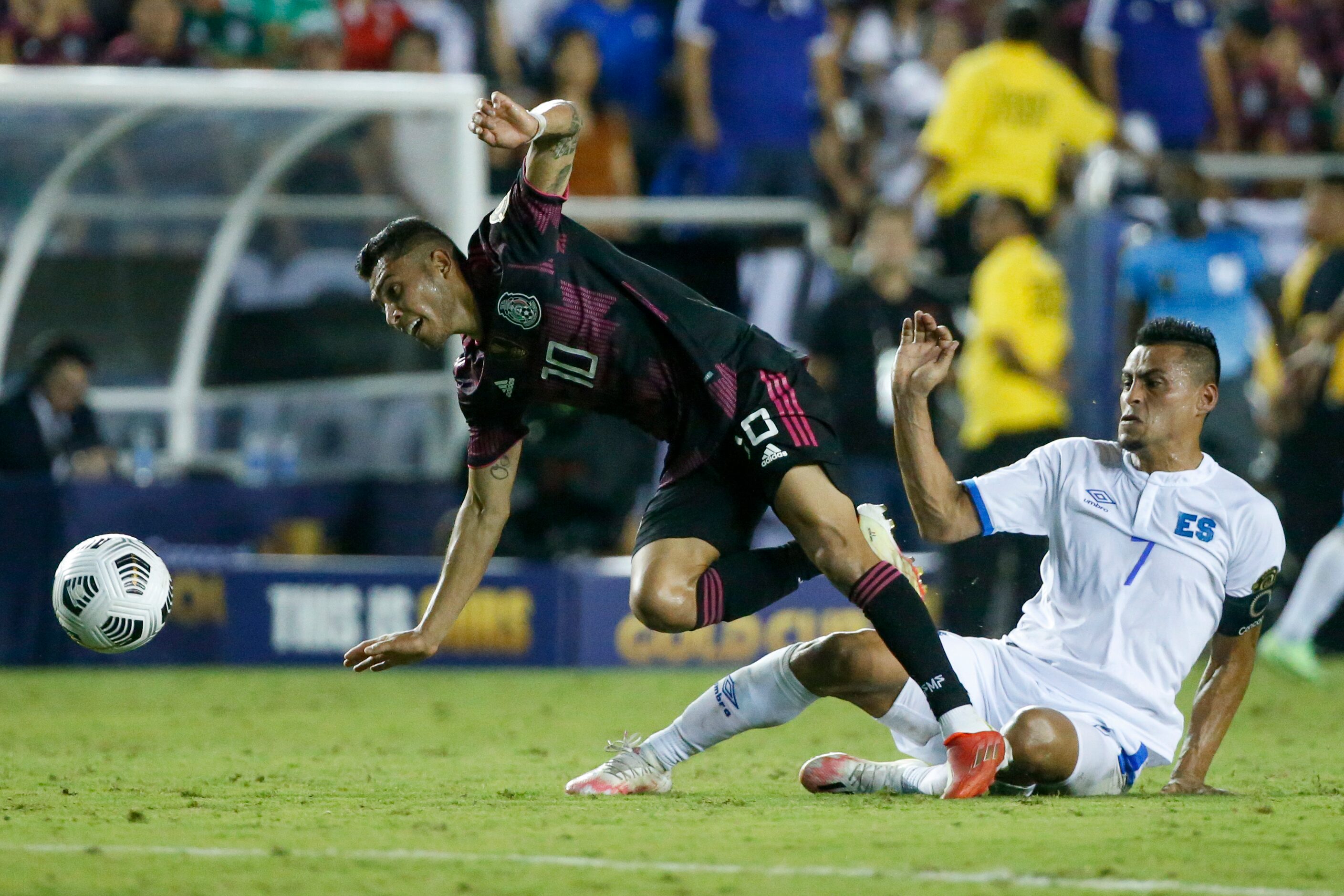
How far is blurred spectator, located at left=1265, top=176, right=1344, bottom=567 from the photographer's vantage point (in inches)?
Answer: 423

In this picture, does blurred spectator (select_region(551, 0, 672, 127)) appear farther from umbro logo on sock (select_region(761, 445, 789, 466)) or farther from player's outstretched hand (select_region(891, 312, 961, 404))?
player's outstretched hand (select_region(891, 312, 961, 404))

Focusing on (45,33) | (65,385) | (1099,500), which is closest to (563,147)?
(1099,500)

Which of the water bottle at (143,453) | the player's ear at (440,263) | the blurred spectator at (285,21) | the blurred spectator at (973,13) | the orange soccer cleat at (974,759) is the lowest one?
the water bottle at (143,453)

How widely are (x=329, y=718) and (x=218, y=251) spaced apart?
4.81m

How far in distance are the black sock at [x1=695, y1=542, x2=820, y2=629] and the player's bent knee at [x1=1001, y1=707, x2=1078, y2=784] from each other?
2.59 ft

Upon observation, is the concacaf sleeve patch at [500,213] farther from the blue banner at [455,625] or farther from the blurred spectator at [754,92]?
the blurred spectator at [754,92]

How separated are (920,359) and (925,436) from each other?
0.69ft

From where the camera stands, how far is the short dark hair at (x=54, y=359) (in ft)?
36.9

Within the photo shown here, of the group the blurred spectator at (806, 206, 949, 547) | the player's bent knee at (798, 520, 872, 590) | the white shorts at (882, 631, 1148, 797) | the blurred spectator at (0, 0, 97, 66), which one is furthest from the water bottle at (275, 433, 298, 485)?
the white shorts at (882, 631, 1148, 797)

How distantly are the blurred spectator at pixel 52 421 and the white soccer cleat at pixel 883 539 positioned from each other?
6764 millimetres

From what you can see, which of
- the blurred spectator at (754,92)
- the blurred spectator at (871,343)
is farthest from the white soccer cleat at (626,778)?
the blurred spectator at (754,92)

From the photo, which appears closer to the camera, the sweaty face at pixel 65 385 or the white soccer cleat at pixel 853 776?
the white soccer cleat at pixel 853 776

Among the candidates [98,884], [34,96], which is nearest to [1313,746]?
[98,884]

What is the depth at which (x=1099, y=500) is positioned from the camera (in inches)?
215
